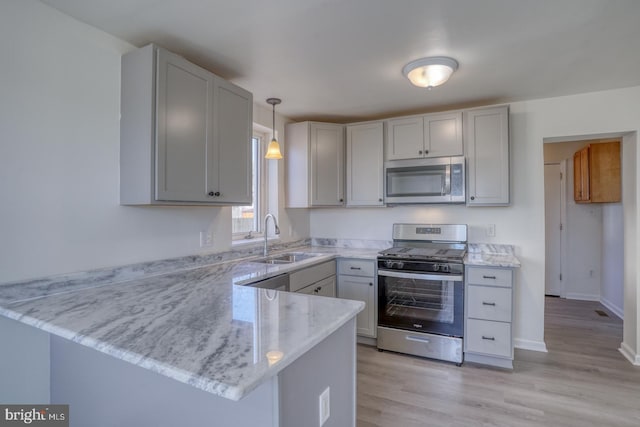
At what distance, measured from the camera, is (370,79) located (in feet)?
8.50

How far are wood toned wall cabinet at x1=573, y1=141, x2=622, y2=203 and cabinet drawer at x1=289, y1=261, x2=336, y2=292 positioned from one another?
11.0 ft

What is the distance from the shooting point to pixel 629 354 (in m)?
2.86

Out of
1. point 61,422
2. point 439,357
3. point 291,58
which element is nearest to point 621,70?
point 291,58

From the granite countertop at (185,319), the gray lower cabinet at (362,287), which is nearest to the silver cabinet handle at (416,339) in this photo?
the gray lower cabinet at (362,287)

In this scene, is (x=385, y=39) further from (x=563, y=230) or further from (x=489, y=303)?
(x=563, y=230)

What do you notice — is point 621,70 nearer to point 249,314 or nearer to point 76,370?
point 249,314

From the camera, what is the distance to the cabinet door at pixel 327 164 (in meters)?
3.48

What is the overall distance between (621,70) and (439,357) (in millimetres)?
2578

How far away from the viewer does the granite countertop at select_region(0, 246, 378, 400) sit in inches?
34.3

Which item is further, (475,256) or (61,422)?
(475,256)

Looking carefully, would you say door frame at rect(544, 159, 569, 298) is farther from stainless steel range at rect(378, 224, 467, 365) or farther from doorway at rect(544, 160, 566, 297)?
stainless steel range at rect(378, 224, 467, 365)

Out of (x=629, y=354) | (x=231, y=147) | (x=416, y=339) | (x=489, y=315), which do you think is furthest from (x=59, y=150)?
(x=629, y=354)

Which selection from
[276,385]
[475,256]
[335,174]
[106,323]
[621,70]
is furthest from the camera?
[335,174]

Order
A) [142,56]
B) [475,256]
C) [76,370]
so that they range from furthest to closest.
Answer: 1. [475,256]
2. [142,56]
3. [76,370]
